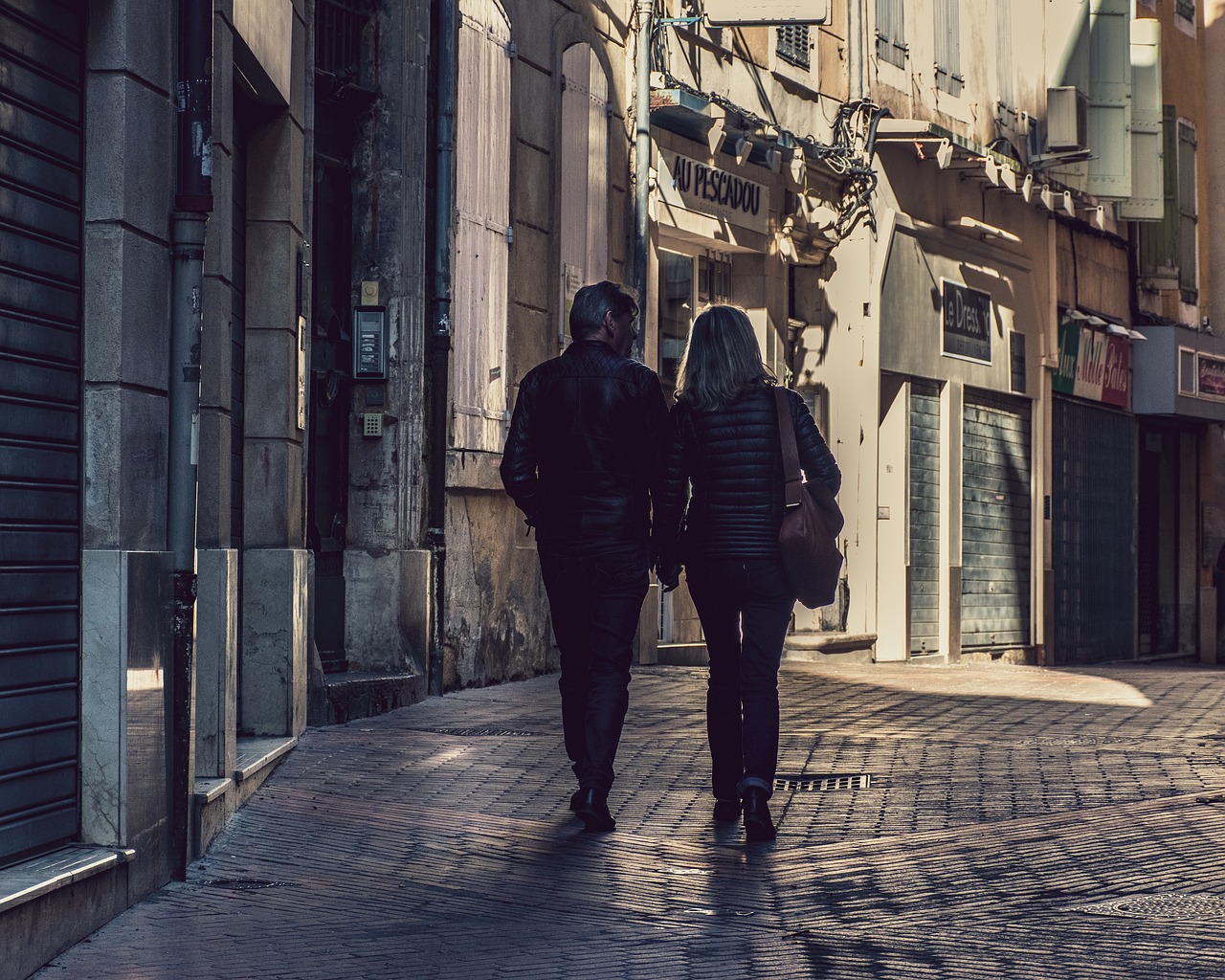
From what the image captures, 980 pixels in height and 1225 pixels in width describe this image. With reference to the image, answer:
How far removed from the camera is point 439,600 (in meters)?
12.4

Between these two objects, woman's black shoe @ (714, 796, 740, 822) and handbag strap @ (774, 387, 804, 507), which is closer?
handbag strap @ (774, 387, 804, 507)

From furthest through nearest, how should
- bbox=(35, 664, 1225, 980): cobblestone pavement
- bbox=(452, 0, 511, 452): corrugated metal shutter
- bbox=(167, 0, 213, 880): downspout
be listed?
bbox=(452, 0, 511, 452): corrugated metal shutter → bbox=(167, 0, 213, 880): downspout → bbox=(35, 664, 1225, 980): cobblestone pavement

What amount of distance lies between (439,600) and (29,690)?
7361mm

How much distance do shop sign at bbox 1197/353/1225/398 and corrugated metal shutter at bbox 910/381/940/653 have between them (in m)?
7.58

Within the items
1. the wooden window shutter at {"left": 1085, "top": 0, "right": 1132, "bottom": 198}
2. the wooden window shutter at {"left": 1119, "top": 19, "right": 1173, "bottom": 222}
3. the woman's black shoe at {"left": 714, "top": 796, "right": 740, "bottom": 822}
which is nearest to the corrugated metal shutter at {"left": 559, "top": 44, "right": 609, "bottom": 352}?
the woman's black shoe at {"left": 714, "top": 796, "right": 740, "bottom": 822}

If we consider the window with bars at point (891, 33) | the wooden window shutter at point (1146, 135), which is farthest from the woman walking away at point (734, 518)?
the wooden window shutter at point (1146, 135)

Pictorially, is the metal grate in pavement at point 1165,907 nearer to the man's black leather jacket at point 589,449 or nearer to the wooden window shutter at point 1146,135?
the man's black leather jacket at point 589,449

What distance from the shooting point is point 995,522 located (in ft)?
70.8

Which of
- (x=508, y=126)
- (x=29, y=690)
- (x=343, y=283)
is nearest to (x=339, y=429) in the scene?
(x=343, y=283)

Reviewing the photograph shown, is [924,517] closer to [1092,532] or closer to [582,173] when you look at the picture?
[1092,532]

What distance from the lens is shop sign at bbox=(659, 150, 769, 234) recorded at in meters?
16.3

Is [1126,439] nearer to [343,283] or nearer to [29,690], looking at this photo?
[343,283]

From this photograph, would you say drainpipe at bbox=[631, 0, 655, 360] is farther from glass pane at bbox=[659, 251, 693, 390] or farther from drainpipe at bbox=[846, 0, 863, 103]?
drainpipe at bbox=[846, 0, 863, 103]

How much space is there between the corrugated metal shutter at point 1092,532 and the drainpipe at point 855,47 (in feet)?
19.1
